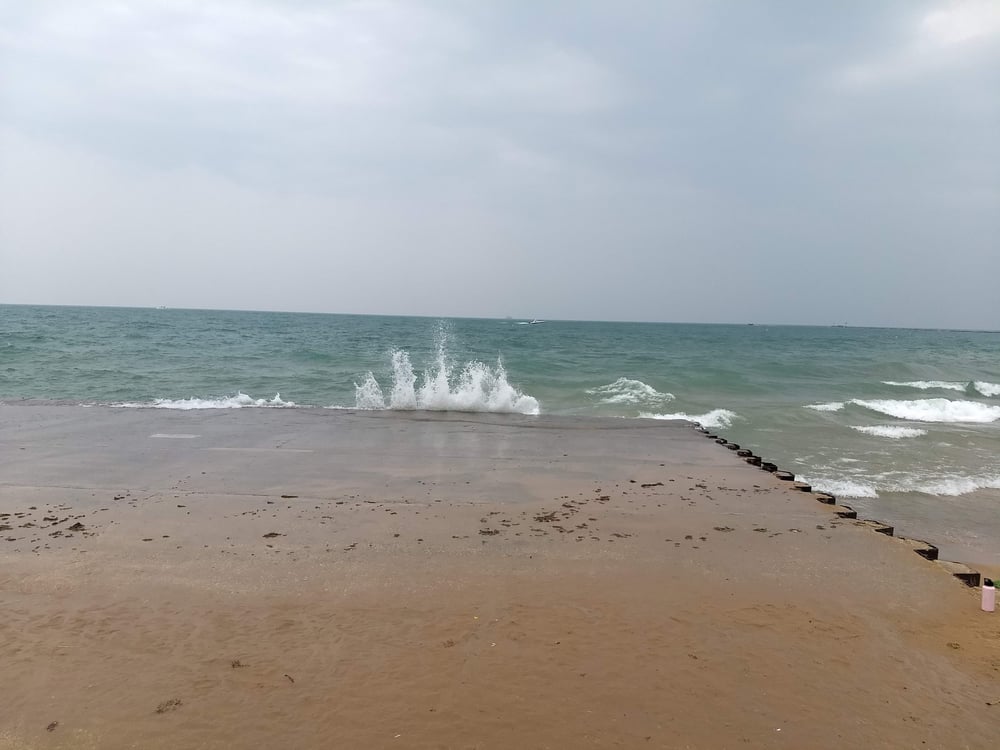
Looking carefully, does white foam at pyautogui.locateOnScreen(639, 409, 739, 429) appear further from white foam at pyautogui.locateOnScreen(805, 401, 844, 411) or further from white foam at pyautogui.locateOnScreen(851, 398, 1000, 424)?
white foam at pyautogui.locateOnScreen(851, 398, 1000, 424)

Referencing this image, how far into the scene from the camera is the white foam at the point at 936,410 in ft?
58.2

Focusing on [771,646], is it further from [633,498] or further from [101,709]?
[101,709]

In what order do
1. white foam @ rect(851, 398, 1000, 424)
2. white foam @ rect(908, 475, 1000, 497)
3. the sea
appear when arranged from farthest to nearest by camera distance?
white foam @ rect(851, 398, 1000, 424)
the sea
white foam @ rect(908, 475, 1000, 497)

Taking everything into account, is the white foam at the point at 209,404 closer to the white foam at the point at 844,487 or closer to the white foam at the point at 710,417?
the white foam at the point at 710,417

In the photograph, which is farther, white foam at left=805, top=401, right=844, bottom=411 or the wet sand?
white foam at left=805, top=401, right=844, bottom=411

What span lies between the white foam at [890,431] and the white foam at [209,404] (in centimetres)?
1408

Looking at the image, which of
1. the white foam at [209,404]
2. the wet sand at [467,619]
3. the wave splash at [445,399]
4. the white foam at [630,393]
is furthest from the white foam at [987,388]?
the white foam at [209,404]

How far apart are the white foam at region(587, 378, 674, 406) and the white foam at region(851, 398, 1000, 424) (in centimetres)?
610

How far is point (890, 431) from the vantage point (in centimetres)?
1432

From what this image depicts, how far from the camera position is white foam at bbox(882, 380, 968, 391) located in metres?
25.3

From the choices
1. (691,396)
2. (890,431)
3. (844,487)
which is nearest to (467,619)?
(844,487)

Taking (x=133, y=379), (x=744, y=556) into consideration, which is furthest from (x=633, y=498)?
(x=133, y=379)

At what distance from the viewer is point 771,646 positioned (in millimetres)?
3797

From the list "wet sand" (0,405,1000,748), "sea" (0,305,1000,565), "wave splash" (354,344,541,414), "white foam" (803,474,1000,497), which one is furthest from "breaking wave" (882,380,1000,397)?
"wet sand" (0,405,1000,748)
